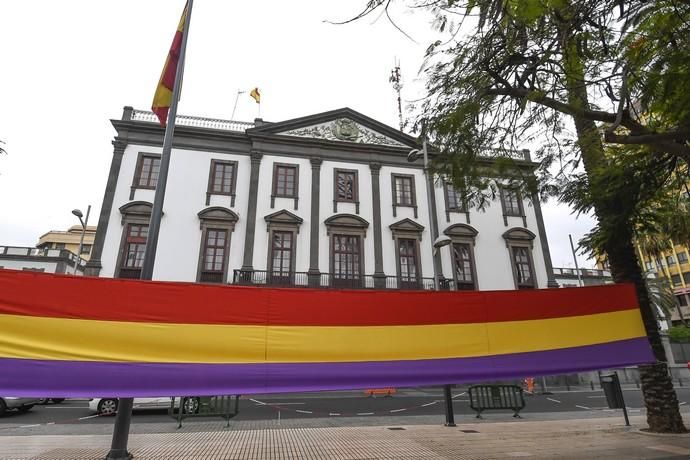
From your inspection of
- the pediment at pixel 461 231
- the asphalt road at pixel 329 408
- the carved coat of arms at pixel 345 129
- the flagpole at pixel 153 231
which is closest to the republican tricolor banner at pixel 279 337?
the flagpole at pixel 153 231

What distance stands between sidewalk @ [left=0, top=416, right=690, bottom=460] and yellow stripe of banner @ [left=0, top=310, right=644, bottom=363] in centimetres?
203

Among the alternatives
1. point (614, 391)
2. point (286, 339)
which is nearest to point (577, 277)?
point (614, 391)

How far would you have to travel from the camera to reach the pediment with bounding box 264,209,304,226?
21.0 m

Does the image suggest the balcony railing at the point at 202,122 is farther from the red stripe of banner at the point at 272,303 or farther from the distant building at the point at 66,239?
the distant building at the point at 66,239

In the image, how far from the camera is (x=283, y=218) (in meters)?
21.1

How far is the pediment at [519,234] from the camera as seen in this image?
23531mm

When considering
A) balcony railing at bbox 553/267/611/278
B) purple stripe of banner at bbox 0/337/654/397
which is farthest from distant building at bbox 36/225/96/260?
purple stripe of banner at bbox 0/337/654/397

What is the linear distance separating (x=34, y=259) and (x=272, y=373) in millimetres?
37747

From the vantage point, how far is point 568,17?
4.90 meters

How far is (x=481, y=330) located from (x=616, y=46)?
4.53 meters

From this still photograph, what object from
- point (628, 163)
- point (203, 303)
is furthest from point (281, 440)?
point (628, 163)

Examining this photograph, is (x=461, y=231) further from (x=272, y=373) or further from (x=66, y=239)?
(x=66, y=239)

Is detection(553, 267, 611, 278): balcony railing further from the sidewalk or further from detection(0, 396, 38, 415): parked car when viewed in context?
detection(0, 396, 38, 415): parked car

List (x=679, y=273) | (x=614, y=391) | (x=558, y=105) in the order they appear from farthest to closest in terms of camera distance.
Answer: (x=679, y=273)
(x=614, y=391)
(x=558, y=105)
